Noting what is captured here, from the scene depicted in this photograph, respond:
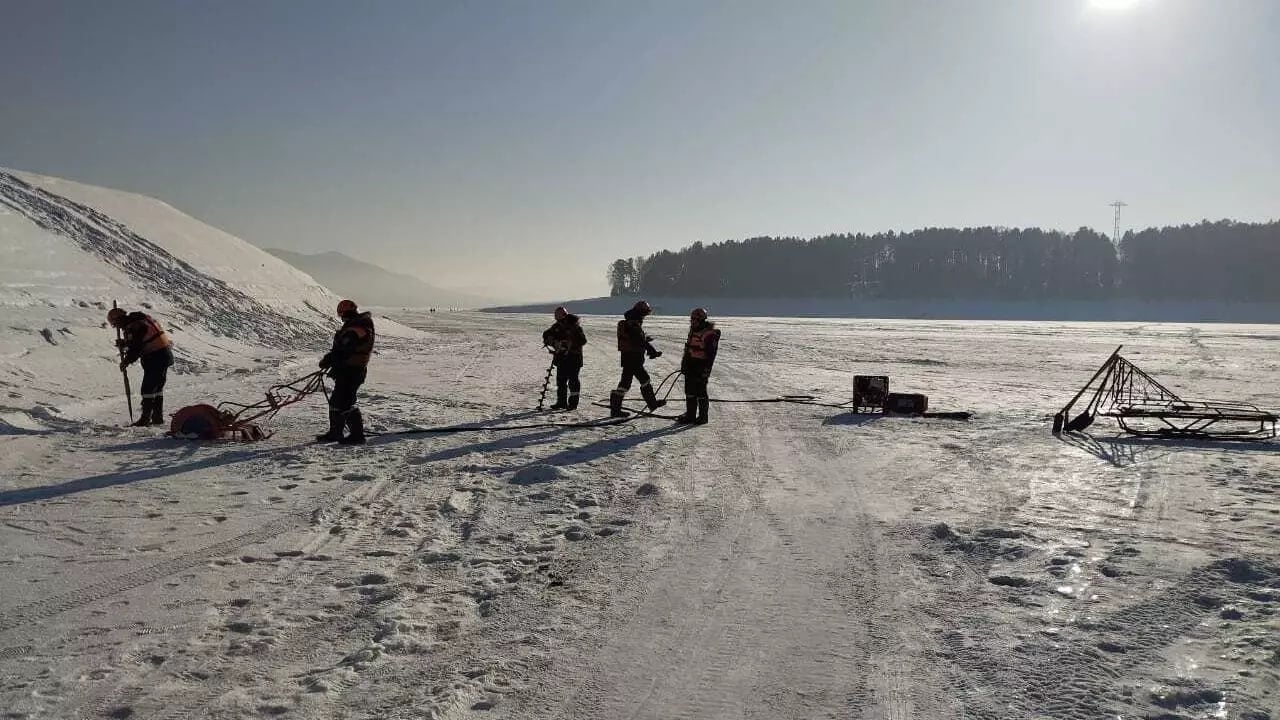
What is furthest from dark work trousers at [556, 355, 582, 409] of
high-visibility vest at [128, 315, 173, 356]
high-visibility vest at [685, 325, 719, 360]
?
high-visibility vest at [128, 315, 173, 356]

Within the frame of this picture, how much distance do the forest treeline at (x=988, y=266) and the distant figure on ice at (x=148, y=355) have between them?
9213 cm

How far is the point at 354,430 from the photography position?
8297 millimetres

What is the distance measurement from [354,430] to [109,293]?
11.6 metres

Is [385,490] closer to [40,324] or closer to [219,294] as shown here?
[40,324]

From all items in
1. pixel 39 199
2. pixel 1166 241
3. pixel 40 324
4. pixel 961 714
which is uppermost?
pixel 1166 241

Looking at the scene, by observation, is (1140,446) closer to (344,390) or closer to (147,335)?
(344,390)

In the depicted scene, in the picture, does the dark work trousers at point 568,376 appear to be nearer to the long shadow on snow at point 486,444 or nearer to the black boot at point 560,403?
the black boot at point 560,403

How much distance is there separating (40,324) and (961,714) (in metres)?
15.4

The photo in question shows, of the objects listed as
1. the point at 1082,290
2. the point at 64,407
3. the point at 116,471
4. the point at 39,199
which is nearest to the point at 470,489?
the point at 116,471

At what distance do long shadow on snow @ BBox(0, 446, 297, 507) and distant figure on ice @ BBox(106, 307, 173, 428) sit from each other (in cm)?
246

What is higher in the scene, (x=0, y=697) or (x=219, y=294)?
(x=219, y=294)

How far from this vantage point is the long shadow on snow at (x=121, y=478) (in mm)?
5832

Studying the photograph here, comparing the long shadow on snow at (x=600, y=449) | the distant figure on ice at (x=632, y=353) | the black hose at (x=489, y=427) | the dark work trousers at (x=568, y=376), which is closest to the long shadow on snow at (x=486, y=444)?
the black hose at (x=489, y=427)

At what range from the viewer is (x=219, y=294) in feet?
69.3
